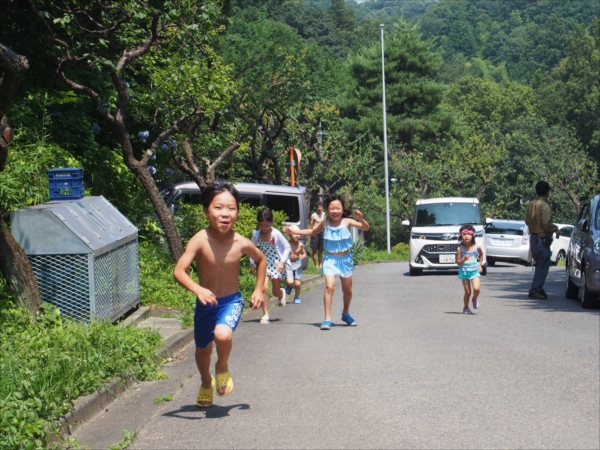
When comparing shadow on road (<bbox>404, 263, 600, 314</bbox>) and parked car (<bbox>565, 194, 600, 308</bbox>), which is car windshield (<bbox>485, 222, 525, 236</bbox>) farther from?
parked car (<bbox>565, 194, 600, 308</bbox>)

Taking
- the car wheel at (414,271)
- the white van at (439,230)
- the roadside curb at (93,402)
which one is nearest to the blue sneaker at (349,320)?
the roadside curb at (93,402)

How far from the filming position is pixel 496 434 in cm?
652

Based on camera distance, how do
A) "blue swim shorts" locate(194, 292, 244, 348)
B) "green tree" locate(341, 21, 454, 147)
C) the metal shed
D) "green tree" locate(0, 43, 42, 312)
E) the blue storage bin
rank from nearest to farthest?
"blue swim shorts" locate(194, 292, 244, 348) < "green tree" locate(0, 43, 42, 312) < the metal shed < the blue storage bin < "green tree" locate(341, 21, 454, 147)

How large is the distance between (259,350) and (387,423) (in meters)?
3.79

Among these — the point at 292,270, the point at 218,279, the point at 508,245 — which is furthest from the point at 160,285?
the point at 508,245

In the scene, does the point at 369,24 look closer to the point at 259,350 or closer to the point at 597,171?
the point at 597,171

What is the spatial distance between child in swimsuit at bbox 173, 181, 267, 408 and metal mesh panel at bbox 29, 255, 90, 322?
4401 mm

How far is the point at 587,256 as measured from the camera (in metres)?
14.4

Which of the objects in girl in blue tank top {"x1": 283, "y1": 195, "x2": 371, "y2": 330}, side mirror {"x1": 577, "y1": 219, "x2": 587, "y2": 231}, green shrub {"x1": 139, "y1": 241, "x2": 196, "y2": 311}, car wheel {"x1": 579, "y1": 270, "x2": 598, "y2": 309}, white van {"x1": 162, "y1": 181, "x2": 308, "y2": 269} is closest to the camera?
girl in blue tank top {"x1": 283, "y1": 195, "x2": 371, "y2": 330}

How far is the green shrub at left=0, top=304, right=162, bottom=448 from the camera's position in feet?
19.1

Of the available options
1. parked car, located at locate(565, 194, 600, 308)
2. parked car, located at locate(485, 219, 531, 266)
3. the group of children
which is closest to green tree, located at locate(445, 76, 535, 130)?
parked car, located at locate(485, 219, 531, 266)

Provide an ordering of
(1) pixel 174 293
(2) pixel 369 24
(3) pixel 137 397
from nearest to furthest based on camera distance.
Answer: (3) pixel 137 397
(1) pixel 174 293
(2) pixel 369 24

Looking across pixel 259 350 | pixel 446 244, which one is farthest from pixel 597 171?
pixel 259 350

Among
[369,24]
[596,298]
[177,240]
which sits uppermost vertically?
[369,24]
